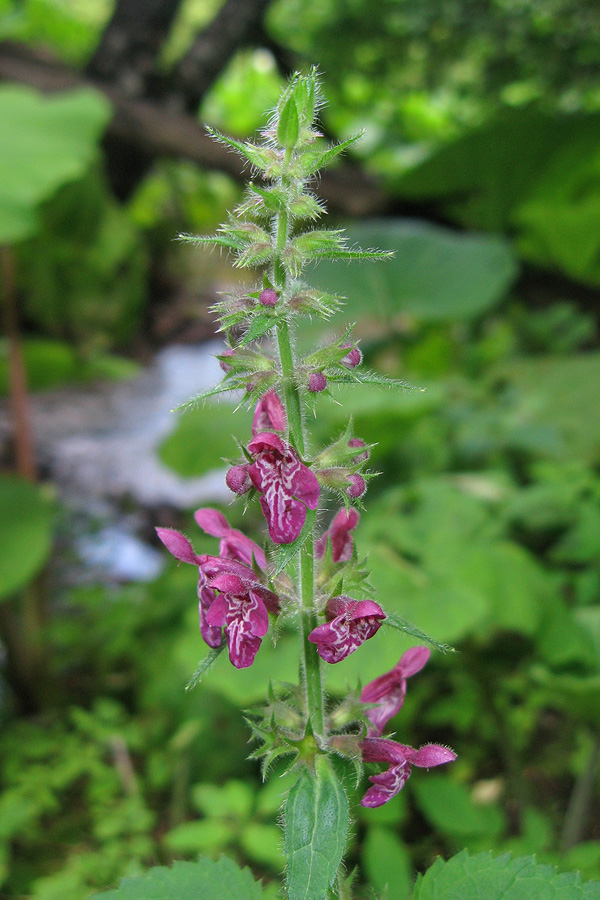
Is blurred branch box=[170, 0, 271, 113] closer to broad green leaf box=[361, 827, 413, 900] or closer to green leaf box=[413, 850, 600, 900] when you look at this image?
broad green leaf box=[361, 827, 413, 900]

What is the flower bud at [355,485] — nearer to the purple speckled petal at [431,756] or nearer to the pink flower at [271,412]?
the pink flower at [271,412]

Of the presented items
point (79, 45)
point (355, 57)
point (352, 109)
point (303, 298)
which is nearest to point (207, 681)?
point (303, 298)

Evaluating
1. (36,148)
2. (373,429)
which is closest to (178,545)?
(373,429)

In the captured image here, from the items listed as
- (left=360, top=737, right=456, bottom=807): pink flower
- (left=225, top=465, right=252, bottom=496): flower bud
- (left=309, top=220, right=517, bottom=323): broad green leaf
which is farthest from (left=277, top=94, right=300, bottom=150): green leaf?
(left=309, top=220, right=517, bottom=323): broad green leaf

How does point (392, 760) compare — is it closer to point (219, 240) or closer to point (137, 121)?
point (219, 240)

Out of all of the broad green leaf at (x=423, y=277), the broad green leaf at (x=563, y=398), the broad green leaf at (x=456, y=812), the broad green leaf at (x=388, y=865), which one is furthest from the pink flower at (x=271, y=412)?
the broad green leaf at (x=423, y=277)
